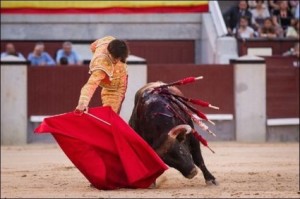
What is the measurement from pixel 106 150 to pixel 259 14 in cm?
883

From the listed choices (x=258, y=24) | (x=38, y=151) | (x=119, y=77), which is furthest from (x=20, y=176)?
(x=258, y=24)

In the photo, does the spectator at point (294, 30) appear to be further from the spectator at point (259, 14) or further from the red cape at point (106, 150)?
the red cape at point (106, 150)

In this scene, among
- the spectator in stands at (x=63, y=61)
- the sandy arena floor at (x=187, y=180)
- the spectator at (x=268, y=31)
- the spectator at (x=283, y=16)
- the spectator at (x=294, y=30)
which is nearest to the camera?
the sandy arena floor at (x=187, y=180)

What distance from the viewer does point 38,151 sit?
1477cm

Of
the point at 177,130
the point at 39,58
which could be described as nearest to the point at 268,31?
the point at 39,58

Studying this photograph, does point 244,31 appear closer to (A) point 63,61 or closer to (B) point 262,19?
(B) point 262,19

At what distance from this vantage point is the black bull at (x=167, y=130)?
9.53 meters

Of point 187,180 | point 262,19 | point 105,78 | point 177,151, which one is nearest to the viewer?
point 177,151

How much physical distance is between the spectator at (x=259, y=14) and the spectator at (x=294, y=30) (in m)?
0.41

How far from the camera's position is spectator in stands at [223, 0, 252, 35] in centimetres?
1773

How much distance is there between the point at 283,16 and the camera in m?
18.3

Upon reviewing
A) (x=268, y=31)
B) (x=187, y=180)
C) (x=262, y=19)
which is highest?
(x=262, y=19)

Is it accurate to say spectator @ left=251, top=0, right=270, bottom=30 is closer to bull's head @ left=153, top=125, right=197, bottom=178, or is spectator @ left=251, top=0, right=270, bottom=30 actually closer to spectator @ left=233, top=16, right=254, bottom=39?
spectator @ left=233, top=16, right=254, bottom=39

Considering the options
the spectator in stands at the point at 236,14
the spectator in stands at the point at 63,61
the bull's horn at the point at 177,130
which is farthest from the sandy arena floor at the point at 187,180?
the spectator in stands at the point at 236,14
